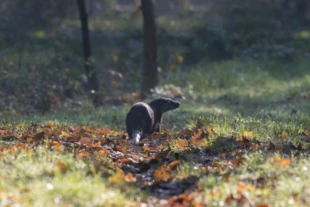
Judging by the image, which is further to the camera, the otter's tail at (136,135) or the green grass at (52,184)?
the otter's tail at (136,135)

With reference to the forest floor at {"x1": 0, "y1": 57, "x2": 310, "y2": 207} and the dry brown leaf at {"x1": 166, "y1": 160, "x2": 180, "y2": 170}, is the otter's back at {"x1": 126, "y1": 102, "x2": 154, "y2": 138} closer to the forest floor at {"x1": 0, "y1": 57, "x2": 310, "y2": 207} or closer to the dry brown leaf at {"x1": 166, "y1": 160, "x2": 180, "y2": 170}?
the forest floor at {"x1": 0, "y1": 57, "x2": 310, "y2": 207}

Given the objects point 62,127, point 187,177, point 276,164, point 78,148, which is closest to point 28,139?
point 78,148

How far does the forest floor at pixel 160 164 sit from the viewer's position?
622 centimetres

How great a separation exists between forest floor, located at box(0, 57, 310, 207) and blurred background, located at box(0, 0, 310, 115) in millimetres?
3771

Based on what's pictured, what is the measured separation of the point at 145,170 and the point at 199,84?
13649 millimetres

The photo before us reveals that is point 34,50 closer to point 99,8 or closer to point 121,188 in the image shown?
point 99,8

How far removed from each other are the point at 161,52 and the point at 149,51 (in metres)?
6.95

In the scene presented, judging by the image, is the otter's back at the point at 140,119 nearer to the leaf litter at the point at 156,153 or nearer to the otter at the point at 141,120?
the otter at the point at 141,120

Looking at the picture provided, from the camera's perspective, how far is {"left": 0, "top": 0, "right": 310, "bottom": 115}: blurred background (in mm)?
18031

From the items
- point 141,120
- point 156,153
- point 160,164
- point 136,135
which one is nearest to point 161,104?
point 141,120

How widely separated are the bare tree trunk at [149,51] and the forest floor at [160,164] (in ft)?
16.7

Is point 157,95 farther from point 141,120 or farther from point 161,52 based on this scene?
point 161,52

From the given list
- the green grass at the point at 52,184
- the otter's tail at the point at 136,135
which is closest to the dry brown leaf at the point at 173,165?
the green grass at the point at 52,184

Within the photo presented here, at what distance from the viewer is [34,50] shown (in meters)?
25.7
